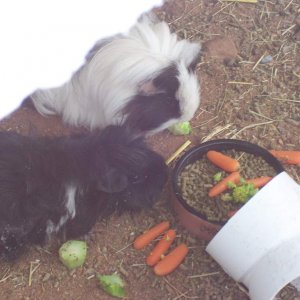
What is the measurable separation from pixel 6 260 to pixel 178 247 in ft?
2.10

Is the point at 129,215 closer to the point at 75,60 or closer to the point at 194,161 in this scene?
the point at 194,161

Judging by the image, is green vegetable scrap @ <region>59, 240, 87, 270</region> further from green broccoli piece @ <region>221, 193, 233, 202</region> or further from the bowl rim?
green broccoli piece @ <region>221, 193, 233, 202</region>

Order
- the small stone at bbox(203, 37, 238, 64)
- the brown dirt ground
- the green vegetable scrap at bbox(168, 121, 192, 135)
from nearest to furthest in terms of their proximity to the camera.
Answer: the brown dirt ground, the green vegetable scrap at bbox(168, 121, 192, 135), the small stone at bbox(203, 37, 238, 64)

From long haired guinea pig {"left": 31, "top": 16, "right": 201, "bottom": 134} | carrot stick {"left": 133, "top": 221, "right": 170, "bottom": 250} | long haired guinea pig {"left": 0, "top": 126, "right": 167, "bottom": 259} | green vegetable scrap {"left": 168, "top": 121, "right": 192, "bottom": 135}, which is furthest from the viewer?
green vegetable scrap {"left": 168, "top": 121, "right": 192, "bottom": 135}

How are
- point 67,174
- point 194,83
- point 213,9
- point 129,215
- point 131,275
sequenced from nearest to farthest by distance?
point 67,174 < point 131,275 < point 129,215 < point 194,83 < point 213,9

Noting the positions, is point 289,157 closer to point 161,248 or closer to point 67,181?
point 161,248

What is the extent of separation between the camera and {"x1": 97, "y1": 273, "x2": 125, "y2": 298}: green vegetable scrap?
2055 mm

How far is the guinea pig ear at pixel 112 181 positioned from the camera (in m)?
1.97

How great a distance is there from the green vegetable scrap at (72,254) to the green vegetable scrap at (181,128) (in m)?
0.72

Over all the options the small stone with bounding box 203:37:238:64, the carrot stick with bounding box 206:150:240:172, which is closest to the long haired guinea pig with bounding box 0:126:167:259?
the carrot stick with bounding box 206:150:240:172

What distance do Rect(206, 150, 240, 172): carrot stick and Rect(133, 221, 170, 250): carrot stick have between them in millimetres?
305

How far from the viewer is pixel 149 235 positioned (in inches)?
87.3

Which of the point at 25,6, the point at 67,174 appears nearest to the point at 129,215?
the point at 67,174

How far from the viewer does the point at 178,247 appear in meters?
2.19
